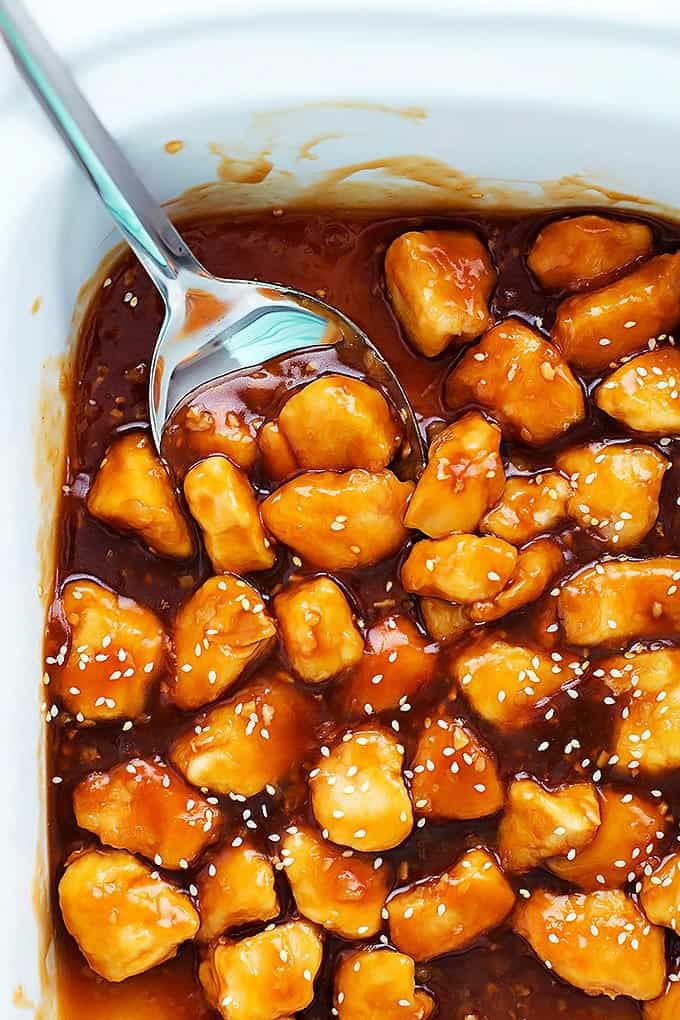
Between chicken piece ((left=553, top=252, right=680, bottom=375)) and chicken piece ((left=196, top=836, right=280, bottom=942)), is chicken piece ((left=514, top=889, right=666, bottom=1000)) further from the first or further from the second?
chicken piece ((left=553, top=252, right=680, bottom=375))

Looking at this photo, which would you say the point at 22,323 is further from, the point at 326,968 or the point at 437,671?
the point at 326,968

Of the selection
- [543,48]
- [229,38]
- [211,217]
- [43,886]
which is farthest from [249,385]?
[43,886]

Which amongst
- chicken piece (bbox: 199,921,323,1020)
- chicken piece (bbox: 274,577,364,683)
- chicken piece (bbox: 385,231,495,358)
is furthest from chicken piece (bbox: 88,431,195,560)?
chicken piece (bbox: 199,921,323,1020)

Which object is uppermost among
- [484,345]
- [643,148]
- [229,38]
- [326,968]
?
[229,38]

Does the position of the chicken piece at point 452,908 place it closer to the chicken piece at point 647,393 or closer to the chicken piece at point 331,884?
the chicken piece at point 331,884

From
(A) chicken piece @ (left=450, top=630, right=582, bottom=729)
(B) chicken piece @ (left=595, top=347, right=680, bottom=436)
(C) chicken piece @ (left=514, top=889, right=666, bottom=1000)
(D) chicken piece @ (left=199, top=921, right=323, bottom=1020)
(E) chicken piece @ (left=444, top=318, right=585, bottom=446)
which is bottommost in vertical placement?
(C) chicken piece @ (left=514, top=889, right=666, bottom=1000)

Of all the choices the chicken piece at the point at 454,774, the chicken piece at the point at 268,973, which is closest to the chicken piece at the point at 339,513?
the chicken piece at the point at 454,774

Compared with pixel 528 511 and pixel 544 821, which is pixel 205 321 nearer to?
pixel 528 511
